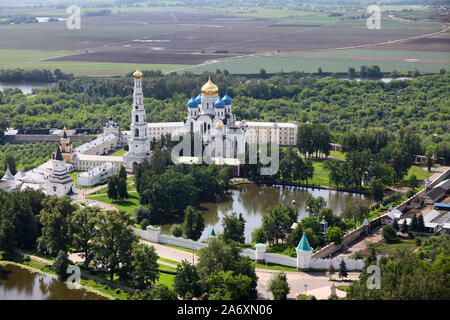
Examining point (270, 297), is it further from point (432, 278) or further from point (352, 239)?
point (352, 239)

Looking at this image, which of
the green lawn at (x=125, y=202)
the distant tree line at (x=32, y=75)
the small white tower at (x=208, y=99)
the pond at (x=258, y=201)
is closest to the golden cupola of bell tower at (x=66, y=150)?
the green lawn at (x=125, y=202)

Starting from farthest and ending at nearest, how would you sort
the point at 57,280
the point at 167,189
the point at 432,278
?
1. the point at 167,189
2. the point at 57,280
3. the point at 432,278

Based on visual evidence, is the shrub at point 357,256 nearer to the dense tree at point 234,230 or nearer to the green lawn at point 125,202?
the dense tree at point 234,230

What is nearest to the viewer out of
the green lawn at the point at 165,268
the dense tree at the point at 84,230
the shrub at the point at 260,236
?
the green lawn at the point at 165,268

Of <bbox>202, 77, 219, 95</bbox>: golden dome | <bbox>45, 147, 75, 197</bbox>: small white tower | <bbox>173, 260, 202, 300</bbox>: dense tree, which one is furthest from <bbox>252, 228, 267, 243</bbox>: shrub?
<bbox>202, 77, 219, 95</bbox>: golden dome

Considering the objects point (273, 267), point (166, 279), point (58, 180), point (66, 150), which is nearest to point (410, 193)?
point (273, 267)

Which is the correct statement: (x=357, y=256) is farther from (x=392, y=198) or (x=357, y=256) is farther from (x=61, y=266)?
(x=61, y=266)
